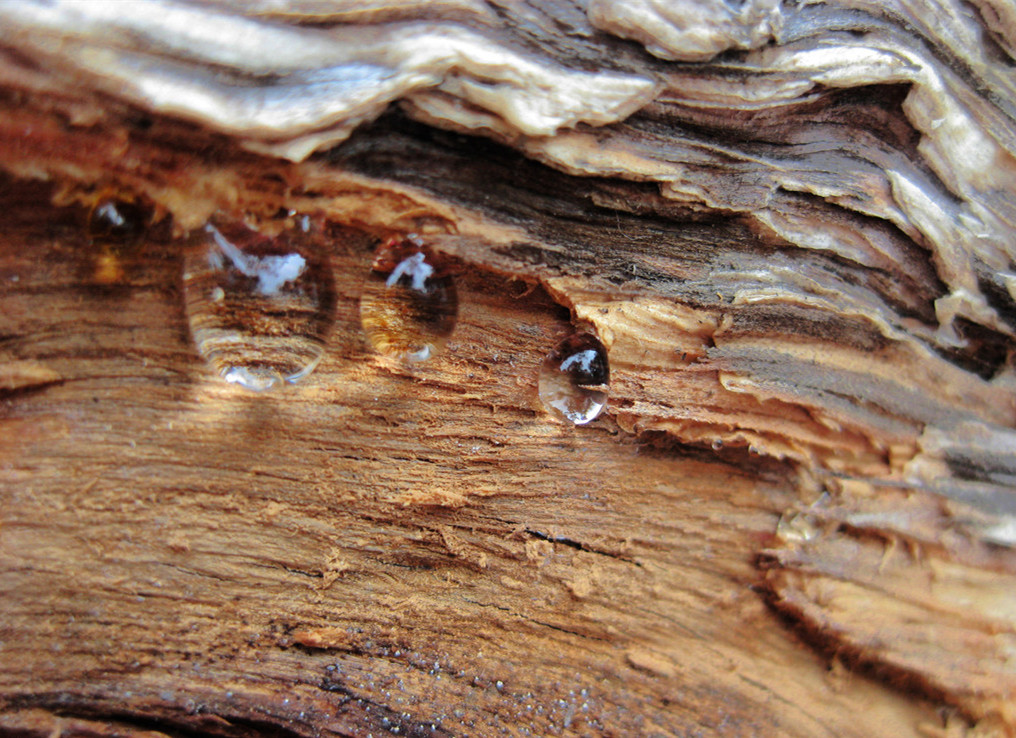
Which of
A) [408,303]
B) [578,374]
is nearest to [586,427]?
[578,374]

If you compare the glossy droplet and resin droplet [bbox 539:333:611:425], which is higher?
the glossy droplet

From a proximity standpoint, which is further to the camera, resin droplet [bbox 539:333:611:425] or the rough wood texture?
resin droplet [bbox 539:333:611:425]

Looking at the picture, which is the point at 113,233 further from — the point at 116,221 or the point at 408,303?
the point at 408,303

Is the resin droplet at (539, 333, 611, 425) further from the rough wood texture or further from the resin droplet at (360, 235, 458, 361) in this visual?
the resin droplet at (360, 235, 458, 361)

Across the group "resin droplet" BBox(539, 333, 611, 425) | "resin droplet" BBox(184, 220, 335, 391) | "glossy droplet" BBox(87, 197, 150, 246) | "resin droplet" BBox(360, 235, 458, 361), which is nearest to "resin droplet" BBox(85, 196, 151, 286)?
"glossy droplet" BBox(87, 197, 150, 246)

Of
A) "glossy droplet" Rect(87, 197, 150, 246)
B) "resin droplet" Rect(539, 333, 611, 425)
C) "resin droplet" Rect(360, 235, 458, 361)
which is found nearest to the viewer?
"glossy droplet" Rect(87, 197, 150, 246)

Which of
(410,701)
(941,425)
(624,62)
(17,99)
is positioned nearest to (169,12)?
(17,99)

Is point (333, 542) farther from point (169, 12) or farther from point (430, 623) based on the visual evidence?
point (169, 12)

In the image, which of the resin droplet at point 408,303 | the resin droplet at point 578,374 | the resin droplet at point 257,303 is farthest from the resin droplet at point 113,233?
the resin droplet at point 578,374

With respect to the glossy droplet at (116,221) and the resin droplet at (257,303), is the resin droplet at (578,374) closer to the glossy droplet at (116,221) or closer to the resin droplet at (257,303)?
the resin droplet at (257,303)
